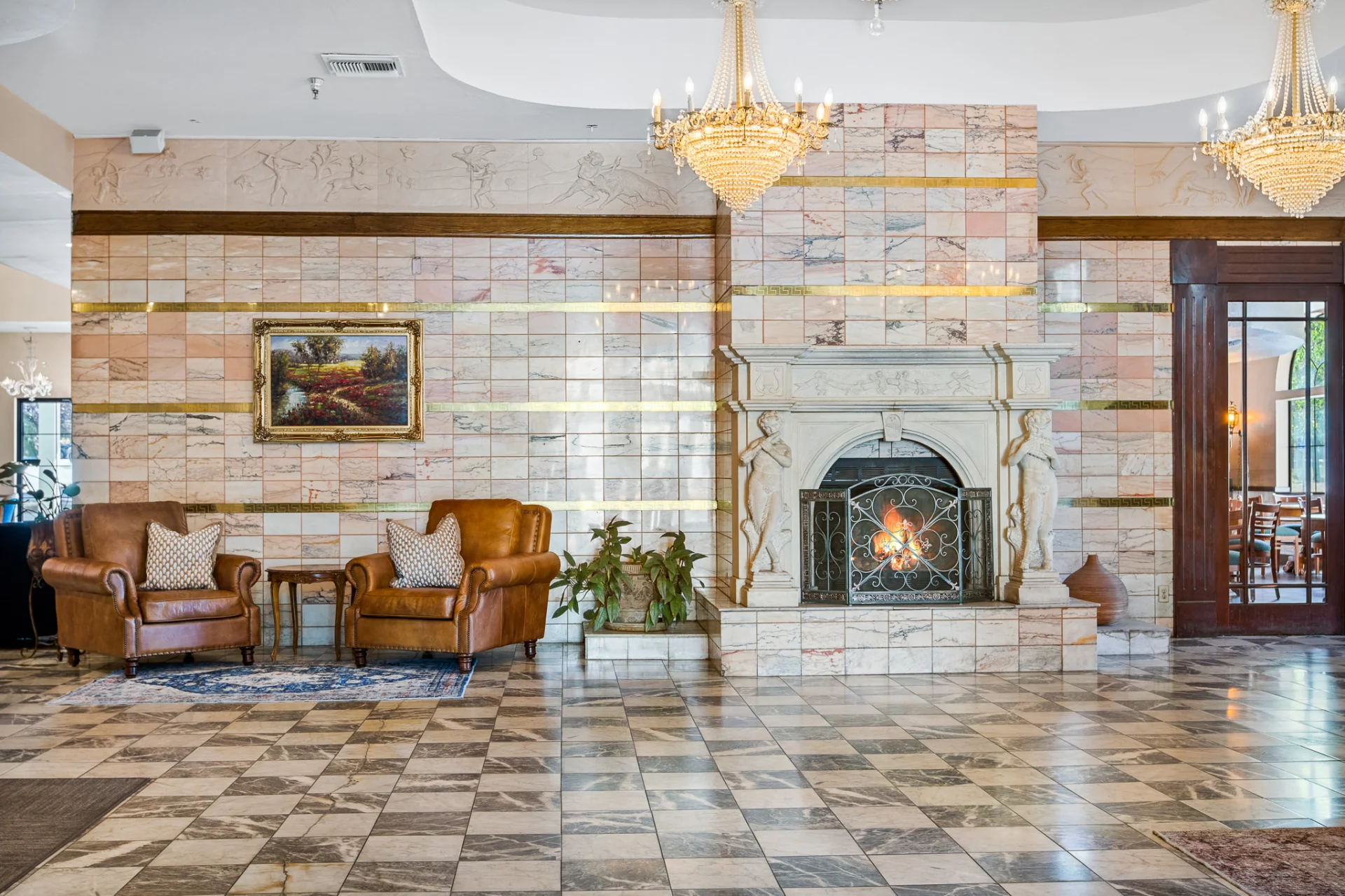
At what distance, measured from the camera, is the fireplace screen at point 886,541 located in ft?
22.3

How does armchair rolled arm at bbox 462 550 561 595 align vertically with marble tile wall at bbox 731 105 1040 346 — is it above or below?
below

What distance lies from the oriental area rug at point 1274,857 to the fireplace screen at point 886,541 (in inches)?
129

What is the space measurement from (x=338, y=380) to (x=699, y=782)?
15.1 feet

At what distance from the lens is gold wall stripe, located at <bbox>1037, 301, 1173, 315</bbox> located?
7.93 metres

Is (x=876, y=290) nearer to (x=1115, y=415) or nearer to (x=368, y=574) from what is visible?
(x=1115, y=415)

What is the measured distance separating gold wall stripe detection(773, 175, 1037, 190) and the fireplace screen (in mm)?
1801

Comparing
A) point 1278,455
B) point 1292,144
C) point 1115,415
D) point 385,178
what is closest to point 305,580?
point 385,178

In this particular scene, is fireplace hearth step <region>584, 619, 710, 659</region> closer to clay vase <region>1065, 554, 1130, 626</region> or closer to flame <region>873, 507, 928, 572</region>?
flame <region>873, 507, 928, 572</region>

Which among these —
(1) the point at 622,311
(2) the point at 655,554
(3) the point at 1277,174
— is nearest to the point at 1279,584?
(3) the point at 1277,174

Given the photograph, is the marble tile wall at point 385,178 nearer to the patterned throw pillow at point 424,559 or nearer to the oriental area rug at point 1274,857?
the patterned throw pillow at point 424,559

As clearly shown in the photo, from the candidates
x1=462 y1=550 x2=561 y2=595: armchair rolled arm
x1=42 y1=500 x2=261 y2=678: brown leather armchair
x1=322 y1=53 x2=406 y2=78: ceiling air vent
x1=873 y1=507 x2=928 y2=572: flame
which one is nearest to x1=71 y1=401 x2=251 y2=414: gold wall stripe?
x1=42 y1=500 x2=261 y2=678: brown leather armchair

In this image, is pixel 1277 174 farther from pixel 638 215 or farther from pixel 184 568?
pixel 184 568

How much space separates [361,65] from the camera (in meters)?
6.32

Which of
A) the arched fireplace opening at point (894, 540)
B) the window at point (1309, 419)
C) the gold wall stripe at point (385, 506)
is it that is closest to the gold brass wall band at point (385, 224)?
the gold wall stripe at point (385, 506)
